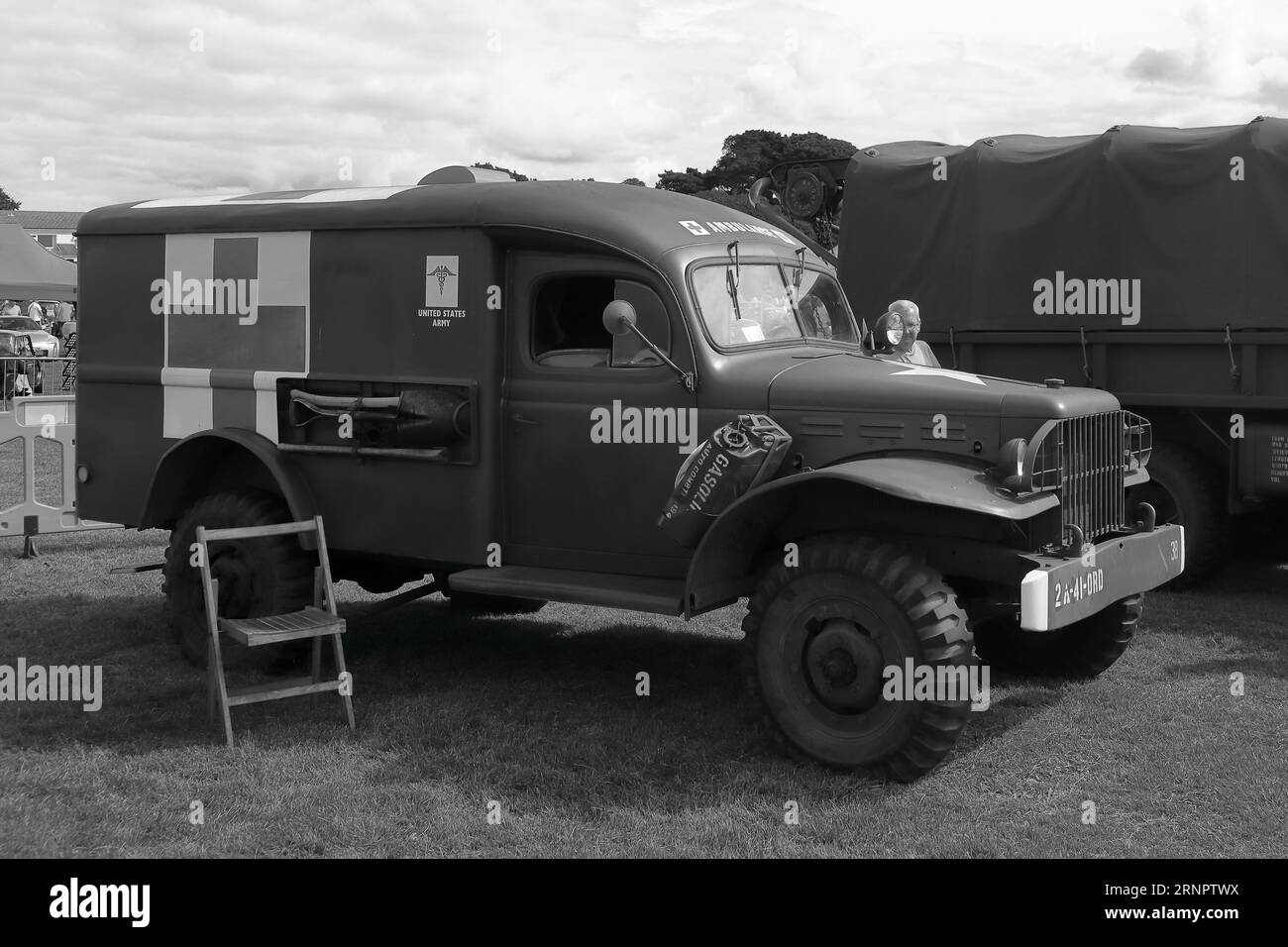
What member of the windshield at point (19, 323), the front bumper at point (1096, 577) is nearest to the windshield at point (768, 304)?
the front bumper at point (1096, 577)

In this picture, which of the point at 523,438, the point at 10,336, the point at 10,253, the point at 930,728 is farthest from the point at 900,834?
the point at 10,336

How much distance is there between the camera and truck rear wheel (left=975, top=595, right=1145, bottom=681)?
6539 mm

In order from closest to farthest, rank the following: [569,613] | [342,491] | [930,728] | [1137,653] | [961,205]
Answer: [930,728], [342,491], [1137,653], [569,613], [961,205]

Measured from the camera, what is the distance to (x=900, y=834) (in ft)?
15.7

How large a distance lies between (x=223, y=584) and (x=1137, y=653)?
15.2 ft

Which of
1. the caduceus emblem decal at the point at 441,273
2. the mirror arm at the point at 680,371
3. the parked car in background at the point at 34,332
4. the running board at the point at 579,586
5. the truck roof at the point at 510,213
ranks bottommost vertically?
the running board at the point at 579,586

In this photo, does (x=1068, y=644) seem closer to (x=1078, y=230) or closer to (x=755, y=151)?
(x=1078, y=230)

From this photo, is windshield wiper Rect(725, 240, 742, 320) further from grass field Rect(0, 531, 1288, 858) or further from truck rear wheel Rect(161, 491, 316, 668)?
truck rear wheel Rect(161, 491, 316, 668)

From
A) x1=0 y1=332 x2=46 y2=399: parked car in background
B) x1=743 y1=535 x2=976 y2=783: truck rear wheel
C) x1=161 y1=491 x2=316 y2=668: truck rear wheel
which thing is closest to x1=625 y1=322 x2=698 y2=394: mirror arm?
x1=743 y1=535 x2=976 y2=783: truck rear wheel

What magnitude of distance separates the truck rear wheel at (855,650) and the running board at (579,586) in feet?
1.34

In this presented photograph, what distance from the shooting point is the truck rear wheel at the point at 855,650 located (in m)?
5.15

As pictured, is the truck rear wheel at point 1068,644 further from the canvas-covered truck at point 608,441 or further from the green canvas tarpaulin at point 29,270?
the green canvas tarpaulin at point 29,270

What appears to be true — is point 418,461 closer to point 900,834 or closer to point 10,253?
point 900,834

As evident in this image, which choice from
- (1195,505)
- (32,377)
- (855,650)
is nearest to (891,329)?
(855,650)
